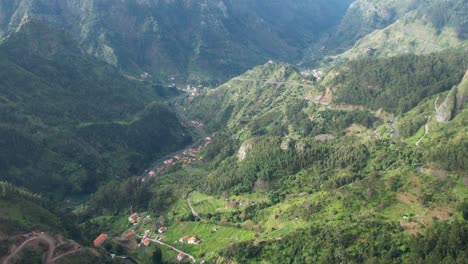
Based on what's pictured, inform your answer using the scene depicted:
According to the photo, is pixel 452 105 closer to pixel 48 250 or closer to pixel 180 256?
pixel 180 256

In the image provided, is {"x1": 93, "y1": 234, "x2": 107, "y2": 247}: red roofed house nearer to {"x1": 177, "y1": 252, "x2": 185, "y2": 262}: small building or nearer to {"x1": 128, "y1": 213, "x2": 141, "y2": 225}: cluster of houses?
{"x1": 128, "y1": 213, "x2": 141, "y2": 225}: cluster of houses

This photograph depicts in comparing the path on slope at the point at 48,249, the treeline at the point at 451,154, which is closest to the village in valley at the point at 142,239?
the path on slope at the point at 48,249

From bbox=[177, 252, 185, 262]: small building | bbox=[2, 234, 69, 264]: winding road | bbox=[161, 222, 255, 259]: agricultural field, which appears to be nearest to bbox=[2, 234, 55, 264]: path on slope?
bbox=[2, 234, 69, 264]: winding road

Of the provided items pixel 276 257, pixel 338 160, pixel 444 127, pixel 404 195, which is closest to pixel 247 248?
pixel 276 257

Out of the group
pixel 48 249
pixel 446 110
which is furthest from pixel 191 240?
pixel 446 110

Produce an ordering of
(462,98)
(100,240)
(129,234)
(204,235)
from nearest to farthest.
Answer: (204,235)
(100,240)
(129,234)
(462,98)

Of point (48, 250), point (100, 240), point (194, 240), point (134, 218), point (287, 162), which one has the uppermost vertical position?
point (287, 162)
